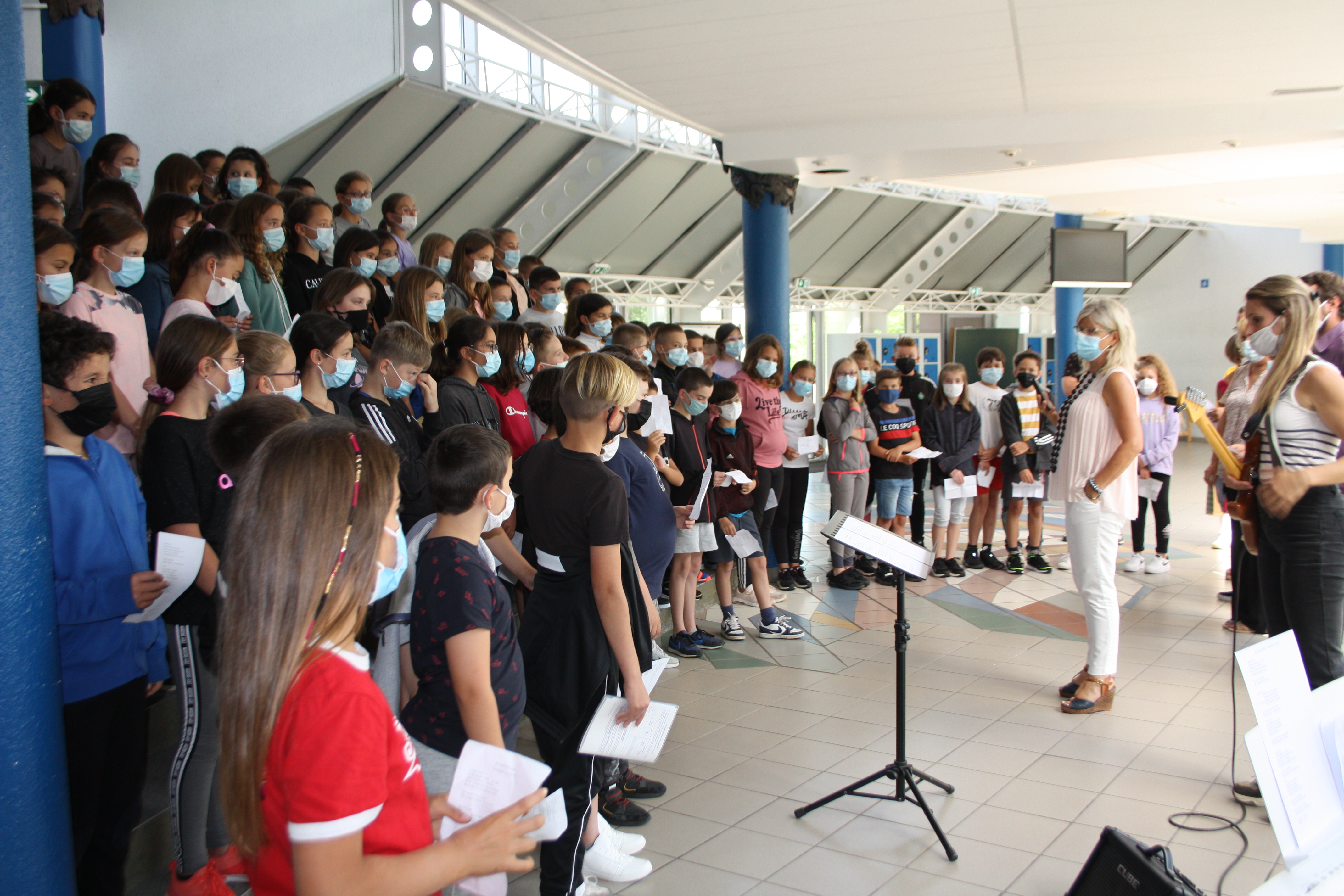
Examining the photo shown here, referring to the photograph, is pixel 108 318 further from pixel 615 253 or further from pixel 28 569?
pixel 615 253

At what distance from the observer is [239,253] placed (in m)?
3.65

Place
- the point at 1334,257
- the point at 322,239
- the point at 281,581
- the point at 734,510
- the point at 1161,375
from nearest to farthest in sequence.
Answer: the point at 281,581
the point at 322,239
the point at 734,510
the point at 1161,375
the point at 1334,257

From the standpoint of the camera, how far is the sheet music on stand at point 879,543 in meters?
2.98

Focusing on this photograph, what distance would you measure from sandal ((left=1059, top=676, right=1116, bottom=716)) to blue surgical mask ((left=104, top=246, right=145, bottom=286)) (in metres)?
4.38

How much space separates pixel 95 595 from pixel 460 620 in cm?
98

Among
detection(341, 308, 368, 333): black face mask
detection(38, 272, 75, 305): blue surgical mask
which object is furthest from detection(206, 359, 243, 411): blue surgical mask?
detection(341, 308, 368, 333): black face mask

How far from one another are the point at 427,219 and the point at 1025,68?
783 cm

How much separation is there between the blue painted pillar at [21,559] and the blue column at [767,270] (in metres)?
6.55

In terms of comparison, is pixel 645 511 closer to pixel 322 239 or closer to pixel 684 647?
pixel 684 647

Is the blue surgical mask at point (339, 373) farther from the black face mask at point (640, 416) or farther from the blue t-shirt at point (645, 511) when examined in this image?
the black face mask at point (640, 416)

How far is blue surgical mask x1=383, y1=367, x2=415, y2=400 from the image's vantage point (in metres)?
3.33

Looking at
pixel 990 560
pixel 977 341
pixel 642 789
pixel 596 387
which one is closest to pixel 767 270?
pixel 990 560

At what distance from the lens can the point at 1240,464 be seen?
11.2ft

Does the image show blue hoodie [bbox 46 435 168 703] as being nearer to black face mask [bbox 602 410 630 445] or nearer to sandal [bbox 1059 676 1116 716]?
black face mask [bbox 602 410 630 445]
